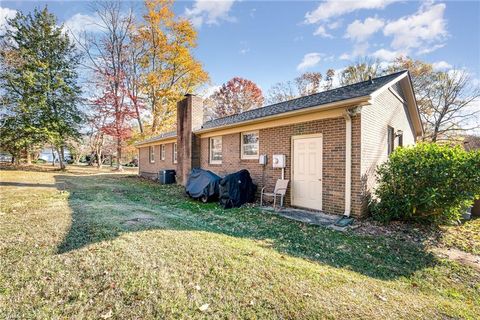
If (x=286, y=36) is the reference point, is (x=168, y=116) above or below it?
below

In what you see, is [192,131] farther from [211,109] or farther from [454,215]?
[211,109]

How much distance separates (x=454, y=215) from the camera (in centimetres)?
559

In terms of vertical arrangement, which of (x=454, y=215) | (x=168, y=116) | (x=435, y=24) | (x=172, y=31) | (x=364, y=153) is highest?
(x=172, y=31)

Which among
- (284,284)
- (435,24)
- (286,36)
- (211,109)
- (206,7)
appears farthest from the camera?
(211,109)

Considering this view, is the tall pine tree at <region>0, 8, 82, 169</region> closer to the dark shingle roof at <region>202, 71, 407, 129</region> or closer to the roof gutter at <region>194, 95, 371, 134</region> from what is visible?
the roof gutter at <region>194, 95, 371, 134</region>

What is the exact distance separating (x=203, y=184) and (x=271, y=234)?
4.46 metres

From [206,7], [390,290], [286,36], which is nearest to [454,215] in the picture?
[390,290]

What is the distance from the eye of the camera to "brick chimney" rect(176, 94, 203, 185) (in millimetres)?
12111

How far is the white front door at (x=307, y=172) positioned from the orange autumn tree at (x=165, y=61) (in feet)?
55.4

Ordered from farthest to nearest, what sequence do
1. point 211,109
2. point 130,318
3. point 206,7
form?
point 211,109 → point 206,7 → point 130,318

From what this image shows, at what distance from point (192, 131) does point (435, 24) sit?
1186cm

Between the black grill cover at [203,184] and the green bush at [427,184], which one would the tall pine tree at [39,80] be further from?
the green bush at [427,184]

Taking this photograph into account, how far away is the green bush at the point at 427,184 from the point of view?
5.27m

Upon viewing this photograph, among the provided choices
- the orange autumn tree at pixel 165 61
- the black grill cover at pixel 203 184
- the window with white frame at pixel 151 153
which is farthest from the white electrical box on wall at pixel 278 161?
the orange autumn tree at pixel 165 61
